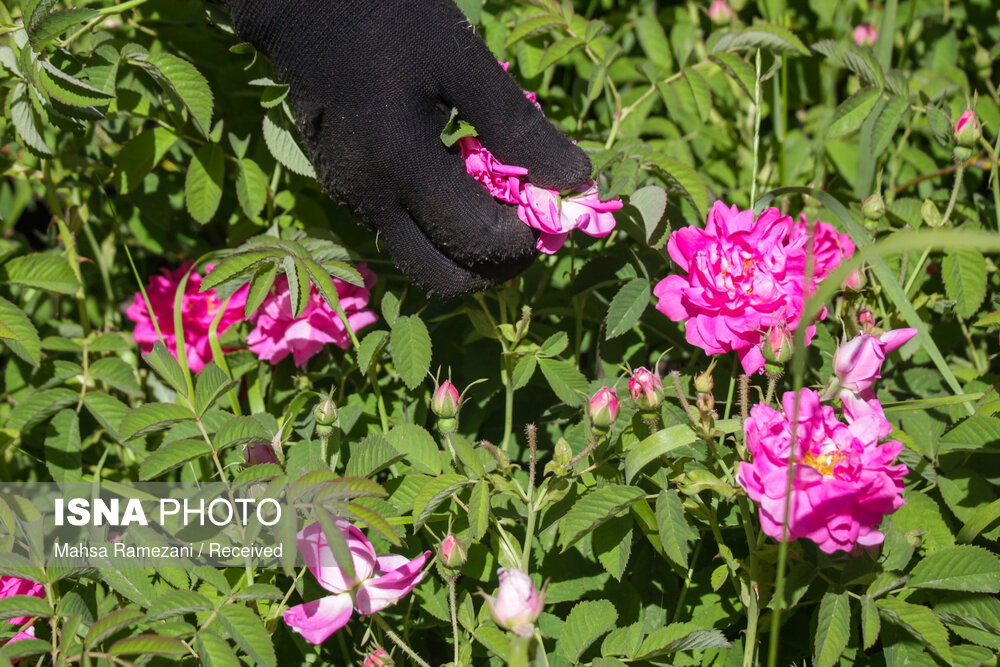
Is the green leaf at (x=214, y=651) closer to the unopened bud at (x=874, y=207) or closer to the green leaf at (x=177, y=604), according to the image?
the green leaf at (x=177, y=604)

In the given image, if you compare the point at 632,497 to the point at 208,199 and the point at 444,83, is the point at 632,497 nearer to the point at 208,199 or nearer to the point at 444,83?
the point at 444,83

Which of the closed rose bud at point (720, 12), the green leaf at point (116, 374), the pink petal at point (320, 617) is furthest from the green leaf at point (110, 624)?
the closed rose bud at point (720, 12)

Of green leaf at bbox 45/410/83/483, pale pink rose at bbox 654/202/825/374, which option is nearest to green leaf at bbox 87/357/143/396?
green leaf at bbox 45/410/83/483

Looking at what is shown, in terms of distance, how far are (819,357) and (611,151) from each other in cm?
45

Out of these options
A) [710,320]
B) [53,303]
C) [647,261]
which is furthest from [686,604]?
[53,303]

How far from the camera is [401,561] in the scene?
100 centimetres

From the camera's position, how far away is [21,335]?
124 centimetres

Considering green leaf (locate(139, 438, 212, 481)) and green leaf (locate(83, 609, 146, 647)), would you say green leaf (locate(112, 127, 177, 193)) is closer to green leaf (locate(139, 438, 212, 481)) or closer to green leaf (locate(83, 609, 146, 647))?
green leaf (locate(139, 438, 212, 481))

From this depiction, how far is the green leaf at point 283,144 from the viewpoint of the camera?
4.36 ft

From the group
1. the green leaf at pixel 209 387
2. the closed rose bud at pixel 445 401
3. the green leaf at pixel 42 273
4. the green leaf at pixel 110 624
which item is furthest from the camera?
the green leaf at pixel 42 273

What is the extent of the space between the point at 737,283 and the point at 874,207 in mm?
330

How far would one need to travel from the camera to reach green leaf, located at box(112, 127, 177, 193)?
4.65 feet

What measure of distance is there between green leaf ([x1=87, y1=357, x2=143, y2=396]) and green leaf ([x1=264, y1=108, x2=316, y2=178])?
16.8 inches

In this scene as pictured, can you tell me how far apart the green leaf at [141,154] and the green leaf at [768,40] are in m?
0.94
